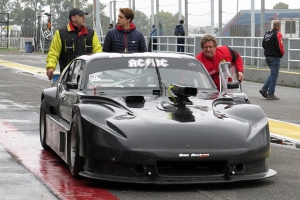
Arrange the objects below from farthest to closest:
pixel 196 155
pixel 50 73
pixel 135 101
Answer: pixel 50 73 → pixel 135 101 → pixel 196 155

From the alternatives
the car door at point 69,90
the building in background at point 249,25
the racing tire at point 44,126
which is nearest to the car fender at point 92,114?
the car door at point 69,90

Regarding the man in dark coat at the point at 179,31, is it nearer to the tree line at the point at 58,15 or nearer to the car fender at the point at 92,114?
the tree line at the point at 58,15

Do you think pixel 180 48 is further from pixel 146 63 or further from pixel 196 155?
pixel 196 155

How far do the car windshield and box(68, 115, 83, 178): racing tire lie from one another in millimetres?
869

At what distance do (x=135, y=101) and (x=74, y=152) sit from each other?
34.2 inches

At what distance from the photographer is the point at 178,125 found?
301 inches

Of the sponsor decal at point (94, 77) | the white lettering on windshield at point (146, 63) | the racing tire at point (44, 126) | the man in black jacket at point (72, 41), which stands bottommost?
the racing tire at point (44, 126)

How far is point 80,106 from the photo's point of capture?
805cm

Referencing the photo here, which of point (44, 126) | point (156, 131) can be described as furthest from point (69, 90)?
point (156, 131)

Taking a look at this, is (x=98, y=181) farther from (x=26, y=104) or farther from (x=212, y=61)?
(x=26, y=104)

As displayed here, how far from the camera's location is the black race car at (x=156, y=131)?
7414 mm

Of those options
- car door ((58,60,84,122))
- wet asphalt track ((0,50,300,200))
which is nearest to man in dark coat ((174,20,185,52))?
wet asphalt track ((0,50,300,200))

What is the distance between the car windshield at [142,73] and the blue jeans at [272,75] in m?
10.4

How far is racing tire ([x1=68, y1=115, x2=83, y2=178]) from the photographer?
780 cm
